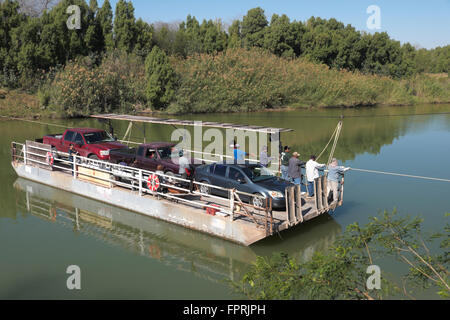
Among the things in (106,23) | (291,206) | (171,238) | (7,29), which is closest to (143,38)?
(106,23)

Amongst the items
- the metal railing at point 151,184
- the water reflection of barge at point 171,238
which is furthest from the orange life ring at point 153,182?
the water reflection of barge at point 171,238

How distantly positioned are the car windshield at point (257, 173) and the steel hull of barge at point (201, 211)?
1146mm

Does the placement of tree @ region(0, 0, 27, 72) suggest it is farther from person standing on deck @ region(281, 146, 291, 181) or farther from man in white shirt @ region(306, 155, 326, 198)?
man in white shirt @ region(306, 155, 326, 198)

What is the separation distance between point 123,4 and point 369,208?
5107 centimetres

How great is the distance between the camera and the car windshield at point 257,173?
13953mm

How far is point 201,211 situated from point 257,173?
94.4 inches

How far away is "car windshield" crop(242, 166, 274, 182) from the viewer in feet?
45.8

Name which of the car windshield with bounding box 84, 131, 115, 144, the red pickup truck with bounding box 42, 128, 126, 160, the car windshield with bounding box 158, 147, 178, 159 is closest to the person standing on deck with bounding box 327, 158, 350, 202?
the car windshield with bounding box 158, 147, 178, 159

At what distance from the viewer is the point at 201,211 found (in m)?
13.2

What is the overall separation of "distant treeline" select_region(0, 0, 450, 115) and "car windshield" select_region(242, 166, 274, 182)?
31.5 meters

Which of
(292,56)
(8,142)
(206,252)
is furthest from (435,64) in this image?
(206,252)

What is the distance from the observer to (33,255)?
12.0 meters

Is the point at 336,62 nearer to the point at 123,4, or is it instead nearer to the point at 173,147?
the point at 123,4
